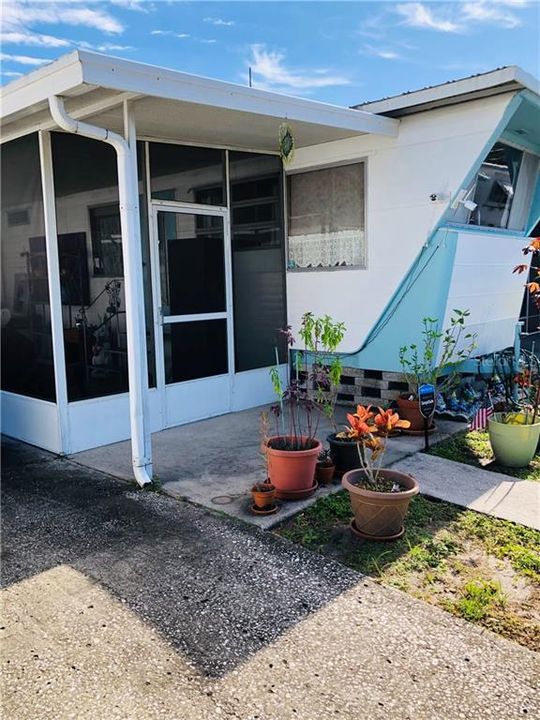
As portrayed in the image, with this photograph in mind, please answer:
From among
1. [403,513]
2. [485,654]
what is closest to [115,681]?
Result: [485,654]

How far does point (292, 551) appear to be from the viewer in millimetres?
3232

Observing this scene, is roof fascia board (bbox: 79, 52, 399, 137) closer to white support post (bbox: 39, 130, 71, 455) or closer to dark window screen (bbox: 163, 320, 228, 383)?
white support post (bbox: 39, 130, 71, 455)

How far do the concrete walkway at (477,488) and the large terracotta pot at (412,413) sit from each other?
2.00 feet

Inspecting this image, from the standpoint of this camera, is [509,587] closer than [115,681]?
No

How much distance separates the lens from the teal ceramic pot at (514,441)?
177 inches

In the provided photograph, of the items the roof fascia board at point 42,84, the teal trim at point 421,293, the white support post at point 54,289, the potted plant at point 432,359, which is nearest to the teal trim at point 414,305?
the teal trim at point 421,293

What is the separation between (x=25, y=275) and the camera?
16.5ft

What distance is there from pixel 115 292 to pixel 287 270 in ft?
7.34

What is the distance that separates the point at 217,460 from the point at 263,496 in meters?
1.12

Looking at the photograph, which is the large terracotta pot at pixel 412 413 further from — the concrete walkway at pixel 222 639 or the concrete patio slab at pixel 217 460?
the concrete walkway at pixel 222 639

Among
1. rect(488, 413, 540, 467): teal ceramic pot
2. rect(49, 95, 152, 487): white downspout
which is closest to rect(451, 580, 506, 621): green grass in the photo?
rect(488, 413, 540, 467): teal ceramic pot

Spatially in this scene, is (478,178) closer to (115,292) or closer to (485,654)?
(115,292)

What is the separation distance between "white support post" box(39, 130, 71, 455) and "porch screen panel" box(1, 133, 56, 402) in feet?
0.34

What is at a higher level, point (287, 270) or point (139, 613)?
point (287, 270)
